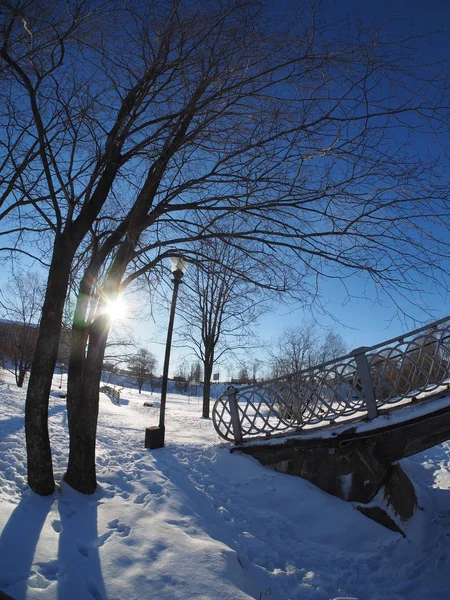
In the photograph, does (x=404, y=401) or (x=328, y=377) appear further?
(x=328, y=377)

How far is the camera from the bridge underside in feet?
14.9

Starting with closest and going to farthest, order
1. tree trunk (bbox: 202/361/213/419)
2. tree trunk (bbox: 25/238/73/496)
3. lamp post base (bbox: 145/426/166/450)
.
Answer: tree trunk (bbox: 25/238/73/496) < lamp post base (bbox: 145/426/166/450) < tree trunk (bbox: 202/361/213/419)

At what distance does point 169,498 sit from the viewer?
4129mm

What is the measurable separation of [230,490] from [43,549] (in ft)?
9.46

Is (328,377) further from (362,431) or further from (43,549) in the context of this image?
(43,549)

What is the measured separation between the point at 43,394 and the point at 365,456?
4.71 meters

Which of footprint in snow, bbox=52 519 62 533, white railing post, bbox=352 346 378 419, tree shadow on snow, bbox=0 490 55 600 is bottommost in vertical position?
footprint in snow, bbox=52 519 62 533

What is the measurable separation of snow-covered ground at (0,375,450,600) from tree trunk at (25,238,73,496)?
8.5 inches

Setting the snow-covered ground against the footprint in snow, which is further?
the footprint in snow

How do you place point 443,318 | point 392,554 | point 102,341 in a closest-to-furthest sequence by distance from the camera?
point 392,554
point 102,341
point 443,318

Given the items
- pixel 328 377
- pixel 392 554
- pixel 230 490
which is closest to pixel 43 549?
pixel 230 490

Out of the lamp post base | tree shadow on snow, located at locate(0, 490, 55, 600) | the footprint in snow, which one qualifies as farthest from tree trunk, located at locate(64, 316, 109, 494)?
the lamp post base

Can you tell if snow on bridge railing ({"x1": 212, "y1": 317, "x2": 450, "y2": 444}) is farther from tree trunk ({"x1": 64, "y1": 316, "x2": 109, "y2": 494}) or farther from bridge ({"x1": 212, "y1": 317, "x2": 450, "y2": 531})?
tree trunk ({"x1": 64, "y1": 316, "x2": 109, "y2": 494})

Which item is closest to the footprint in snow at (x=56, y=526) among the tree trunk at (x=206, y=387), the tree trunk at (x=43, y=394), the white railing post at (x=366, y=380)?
the tree trunk at (x=43, y=394)
